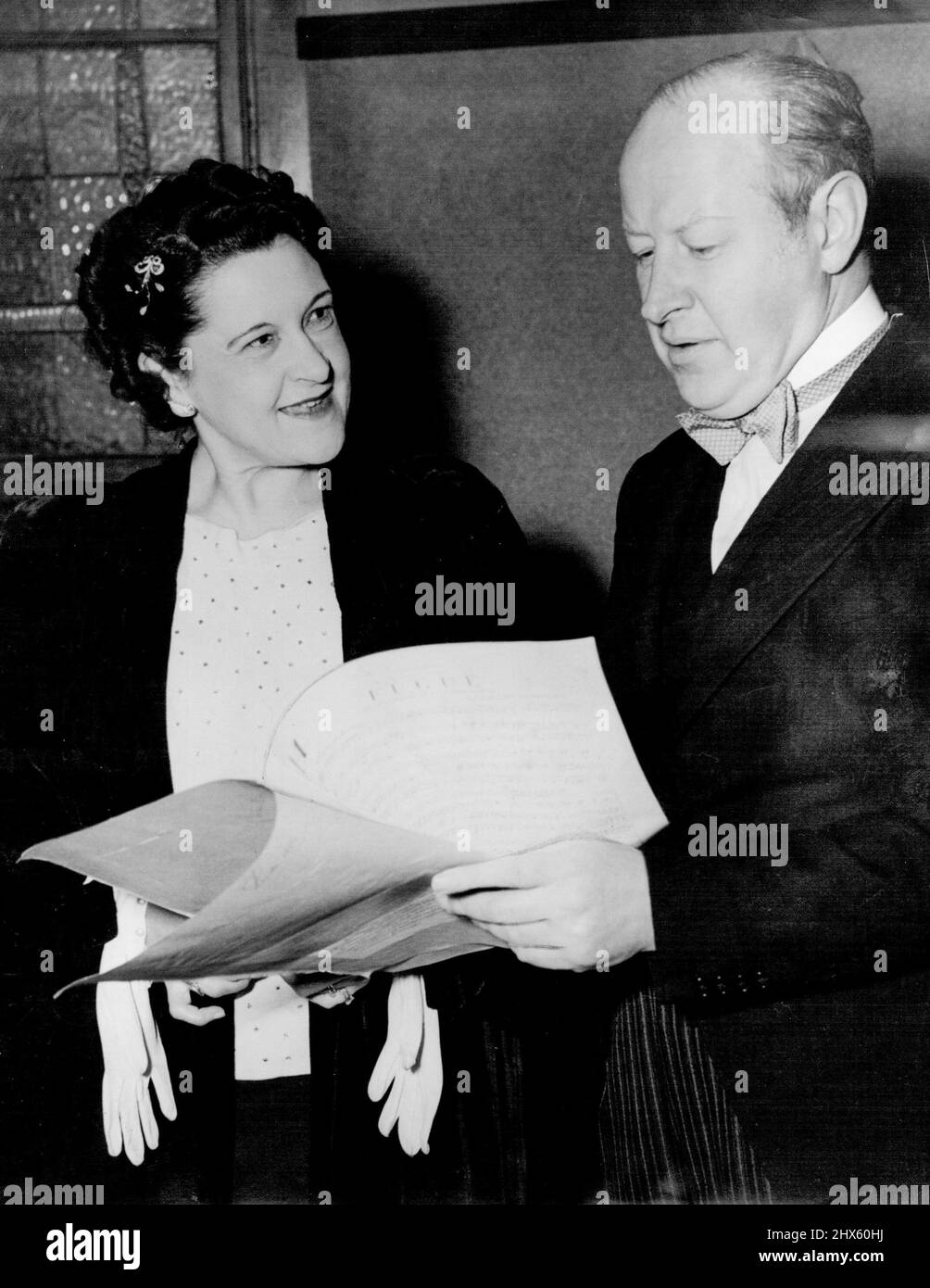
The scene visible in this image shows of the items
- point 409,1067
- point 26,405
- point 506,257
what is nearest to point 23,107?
point 26,405

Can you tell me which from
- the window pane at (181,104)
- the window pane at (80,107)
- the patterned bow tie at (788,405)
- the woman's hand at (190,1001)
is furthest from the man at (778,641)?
the window pane at (80,107)

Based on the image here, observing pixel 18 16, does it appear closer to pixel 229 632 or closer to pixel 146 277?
pixel 146 277

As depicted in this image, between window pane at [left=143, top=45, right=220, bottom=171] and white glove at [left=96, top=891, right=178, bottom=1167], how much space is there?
0.76m

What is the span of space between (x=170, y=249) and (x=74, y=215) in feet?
0.44

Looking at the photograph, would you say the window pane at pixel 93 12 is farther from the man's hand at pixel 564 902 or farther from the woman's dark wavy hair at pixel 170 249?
the man's hand at pixel 564 902

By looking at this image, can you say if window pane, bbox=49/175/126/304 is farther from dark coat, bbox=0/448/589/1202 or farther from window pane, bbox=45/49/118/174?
dark coat, bbox=0/448/589/1202

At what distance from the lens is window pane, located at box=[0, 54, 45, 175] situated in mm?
1429

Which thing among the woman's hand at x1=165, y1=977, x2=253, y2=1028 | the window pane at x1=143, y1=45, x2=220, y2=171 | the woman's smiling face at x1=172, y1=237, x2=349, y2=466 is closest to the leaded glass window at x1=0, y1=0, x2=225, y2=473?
the window pane at x1=143, y1=45, x2=220, y2=171

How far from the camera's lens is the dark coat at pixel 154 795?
1.38m

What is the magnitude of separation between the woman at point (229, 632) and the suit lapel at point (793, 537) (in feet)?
0.68

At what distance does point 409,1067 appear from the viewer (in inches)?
54.2

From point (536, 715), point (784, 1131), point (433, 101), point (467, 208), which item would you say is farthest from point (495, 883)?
point (433, 101)
